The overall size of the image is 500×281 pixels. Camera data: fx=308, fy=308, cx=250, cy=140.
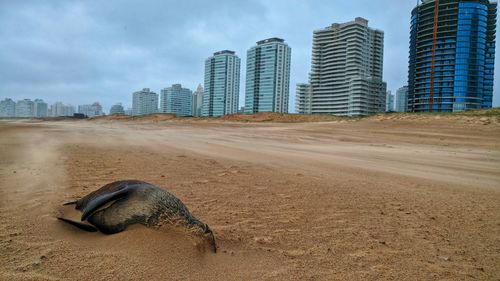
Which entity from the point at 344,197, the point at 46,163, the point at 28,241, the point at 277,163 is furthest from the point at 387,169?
the point at 46,163

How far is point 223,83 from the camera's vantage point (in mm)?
95188

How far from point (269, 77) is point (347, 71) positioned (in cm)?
2122

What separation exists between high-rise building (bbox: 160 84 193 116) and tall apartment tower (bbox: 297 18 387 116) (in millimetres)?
60838

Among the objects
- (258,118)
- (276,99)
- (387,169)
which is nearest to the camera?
(387,169)

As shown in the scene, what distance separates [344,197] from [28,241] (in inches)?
184

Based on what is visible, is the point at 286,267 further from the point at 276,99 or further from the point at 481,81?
the point at 276,99

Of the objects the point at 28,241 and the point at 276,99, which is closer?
the point at 28,241

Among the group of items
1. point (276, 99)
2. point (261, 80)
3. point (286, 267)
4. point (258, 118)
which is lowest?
point (286, 267)

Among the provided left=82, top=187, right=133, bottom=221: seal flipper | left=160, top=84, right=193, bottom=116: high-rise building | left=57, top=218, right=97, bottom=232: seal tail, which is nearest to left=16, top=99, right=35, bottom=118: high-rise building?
left=160, top=84, right=193, bottom=116: high-rise building

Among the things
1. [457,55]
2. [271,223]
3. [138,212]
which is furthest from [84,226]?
[457,55]

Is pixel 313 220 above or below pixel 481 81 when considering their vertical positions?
below

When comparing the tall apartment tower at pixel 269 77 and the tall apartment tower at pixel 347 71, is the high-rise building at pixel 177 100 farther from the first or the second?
the tall apartment tower at pixel 347 71

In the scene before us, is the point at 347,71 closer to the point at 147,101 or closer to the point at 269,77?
the point at 269,77

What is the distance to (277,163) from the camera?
370 inches
